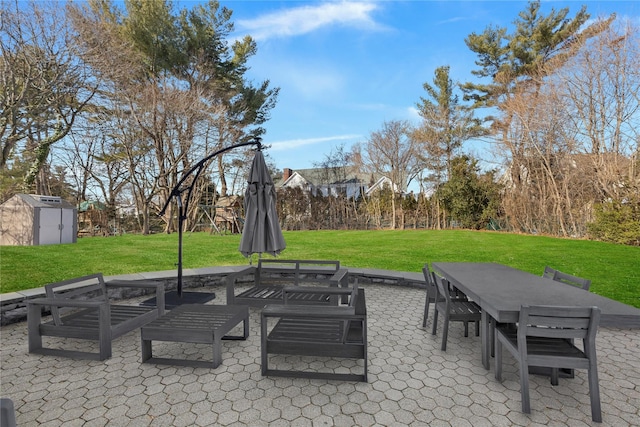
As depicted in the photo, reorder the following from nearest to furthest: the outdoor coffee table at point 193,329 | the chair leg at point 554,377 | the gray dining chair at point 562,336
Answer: the gray dining chair at point 562,336 < the chair leg at point 554,377 < the outdoor coffee table at point 193,329

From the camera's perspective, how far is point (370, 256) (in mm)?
9547

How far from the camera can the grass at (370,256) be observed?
6449 millimetres

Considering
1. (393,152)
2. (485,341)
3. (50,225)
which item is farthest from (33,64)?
(393,152)

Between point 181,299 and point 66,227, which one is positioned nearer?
point 181,299

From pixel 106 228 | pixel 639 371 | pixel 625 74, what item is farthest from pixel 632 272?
pixel 106 228

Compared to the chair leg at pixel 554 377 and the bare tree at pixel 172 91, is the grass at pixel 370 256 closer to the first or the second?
the chair leg at pixel 554 377

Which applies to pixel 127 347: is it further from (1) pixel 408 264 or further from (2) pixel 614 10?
(2) pixel 614 10

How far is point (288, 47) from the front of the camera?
37.3 feet

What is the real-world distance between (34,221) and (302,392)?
12906mm

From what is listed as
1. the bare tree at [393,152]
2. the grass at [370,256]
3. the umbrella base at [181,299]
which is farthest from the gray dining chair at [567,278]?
the bare tree at [393,152]

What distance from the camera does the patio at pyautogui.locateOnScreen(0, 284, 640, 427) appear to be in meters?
2.30

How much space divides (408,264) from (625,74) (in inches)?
419

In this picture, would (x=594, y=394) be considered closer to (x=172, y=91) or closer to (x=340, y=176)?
(x=172, y=91)

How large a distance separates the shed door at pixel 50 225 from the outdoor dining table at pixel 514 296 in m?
13.4
